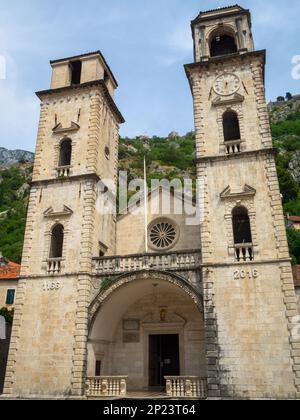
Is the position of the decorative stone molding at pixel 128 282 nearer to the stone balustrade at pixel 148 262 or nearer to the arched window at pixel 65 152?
the stone balustrade at pixel 148 262

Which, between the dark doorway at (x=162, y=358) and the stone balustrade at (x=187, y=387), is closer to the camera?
the stone balustrade at (x=187, y=387)

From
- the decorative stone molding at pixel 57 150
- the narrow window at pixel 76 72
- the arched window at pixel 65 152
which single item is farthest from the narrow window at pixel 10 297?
the narrow window at pixel 76 72

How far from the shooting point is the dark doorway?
1820cm

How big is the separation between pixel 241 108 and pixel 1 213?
5685cm

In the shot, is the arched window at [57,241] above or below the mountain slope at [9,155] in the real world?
below

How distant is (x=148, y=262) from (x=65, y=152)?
785 cm

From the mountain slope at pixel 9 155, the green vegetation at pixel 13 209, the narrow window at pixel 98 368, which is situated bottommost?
the narrow window at pixel 98 368

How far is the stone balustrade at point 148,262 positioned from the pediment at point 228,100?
7.26m

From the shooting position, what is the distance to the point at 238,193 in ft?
54.0

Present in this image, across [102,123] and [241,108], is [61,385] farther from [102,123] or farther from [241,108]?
[241,108]

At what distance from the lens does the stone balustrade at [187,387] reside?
46.4 ft

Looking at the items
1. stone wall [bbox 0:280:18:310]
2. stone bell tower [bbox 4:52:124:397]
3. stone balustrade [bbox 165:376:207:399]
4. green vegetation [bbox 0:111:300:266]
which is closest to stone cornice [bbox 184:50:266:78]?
stone bell tower [bbox 4:52:124:397]

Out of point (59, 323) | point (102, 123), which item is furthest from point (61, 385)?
point (102, 123)

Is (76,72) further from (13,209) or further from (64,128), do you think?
(13,209)
